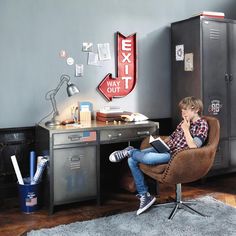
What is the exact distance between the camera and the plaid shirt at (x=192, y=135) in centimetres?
323

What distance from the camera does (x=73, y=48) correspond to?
3.97 m

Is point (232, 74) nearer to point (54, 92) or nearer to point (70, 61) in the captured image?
point (70, 61)

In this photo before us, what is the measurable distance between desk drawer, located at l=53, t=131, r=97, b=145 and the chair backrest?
79 cm

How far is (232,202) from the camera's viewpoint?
3605mm

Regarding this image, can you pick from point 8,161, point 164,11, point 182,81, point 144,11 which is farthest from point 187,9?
point 8,161

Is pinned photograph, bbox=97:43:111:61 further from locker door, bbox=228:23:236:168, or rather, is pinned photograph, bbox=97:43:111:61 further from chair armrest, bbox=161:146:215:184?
chair armrest, bbox=161:146:215:184

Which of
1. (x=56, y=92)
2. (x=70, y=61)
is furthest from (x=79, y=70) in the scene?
(x=56, y=92)

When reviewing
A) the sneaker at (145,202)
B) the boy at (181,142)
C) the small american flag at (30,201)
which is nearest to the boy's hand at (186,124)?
the boy at (181,142)

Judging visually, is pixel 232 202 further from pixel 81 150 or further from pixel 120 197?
pixel 81 150

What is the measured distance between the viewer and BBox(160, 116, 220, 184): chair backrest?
3051 millimetres

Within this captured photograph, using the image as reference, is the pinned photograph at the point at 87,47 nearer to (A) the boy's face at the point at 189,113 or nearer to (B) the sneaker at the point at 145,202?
(A) the boy's face at the point at 189,113

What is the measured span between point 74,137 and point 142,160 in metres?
0.66

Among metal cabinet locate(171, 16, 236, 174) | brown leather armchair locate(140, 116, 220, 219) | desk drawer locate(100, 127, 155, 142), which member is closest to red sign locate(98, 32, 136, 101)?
metal cabinet locate(171, 16, 236, 174)

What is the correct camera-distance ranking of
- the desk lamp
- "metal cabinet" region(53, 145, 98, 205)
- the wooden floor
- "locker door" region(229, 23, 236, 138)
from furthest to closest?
"locker door" region(229, 23, 236, 138) < the desk lamp < "metal cabinet" region(53, 145, 98, 205) < the wooden floor
